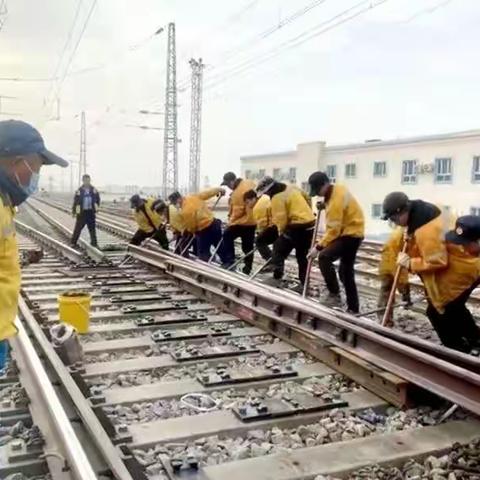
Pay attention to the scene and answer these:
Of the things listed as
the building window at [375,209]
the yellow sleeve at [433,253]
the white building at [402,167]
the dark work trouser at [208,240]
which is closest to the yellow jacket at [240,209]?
the dark work trouser at [208,240]

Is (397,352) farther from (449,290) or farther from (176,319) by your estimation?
(176,319)

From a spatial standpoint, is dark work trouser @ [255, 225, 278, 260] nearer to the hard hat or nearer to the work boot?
the work boot

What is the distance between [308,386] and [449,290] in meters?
1.52

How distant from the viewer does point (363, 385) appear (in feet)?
→ 15.1

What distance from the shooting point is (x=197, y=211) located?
423 inches

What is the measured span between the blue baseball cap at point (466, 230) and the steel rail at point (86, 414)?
3091mm

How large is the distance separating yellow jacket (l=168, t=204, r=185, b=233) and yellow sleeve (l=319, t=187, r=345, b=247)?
410 centimetres

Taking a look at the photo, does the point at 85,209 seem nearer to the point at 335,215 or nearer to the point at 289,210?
the point at 289,210

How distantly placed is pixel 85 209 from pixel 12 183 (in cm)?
1239

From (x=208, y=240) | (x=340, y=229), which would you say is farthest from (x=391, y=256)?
(x=208, y=240)

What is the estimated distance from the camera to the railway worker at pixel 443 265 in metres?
5.12

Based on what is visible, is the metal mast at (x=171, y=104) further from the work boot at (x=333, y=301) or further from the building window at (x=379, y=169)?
the work boot at (x=333, y=301)

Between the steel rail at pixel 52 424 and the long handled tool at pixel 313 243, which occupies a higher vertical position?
the long handled tool at pixel 313 243

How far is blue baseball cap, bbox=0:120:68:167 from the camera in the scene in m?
2.54
